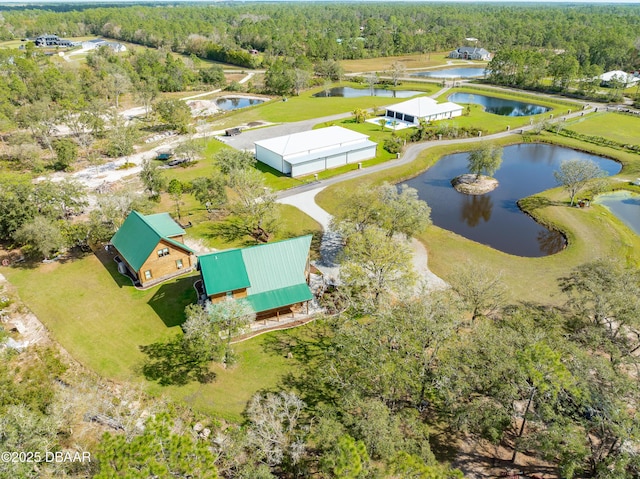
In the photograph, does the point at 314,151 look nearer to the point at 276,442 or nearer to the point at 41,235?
the point at 41,235

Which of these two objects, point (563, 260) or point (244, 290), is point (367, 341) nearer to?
point (244, 290)

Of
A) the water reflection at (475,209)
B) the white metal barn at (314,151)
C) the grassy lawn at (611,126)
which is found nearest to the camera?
the water reflection at (475,209)

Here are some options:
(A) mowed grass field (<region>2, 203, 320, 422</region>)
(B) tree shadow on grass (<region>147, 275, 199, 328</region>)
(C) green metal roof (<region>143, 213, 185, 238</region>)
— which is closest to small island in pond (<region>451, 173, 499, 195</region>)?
(A) mowed grass field (<region>2, 203, 320, 422</region>)

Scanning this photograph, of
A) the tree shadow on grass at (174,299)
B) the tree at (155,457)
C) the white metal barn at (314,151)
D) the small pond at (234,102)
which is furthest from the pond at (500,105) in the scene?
the tree at (155,457)

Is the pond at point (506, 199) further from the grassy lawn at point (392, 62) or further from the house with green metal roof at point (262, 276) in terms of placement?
the grassy lawn at point (392, 62)

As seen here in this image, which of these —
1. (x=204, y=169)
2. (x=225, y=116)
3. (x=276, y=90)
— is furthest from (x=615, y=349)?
(x=276, y=90)

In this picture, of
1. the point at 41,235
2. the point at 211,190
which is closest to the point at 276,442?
the point at 41,235
